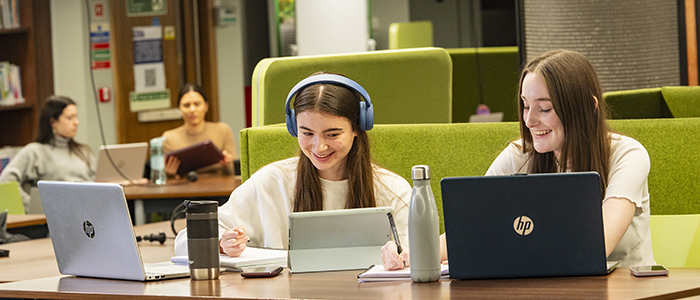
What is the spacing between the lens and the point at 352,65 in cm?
296

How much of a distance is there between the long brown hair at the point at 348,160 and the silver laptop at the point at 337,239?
1.33 feet

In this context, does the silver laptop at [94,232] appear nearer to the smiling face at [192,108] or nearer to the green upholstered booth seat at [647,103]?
the green upholstered booth seat at [647,103]

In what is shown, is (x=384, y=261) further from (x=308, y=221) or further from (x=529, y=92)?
(x=529, y=92)

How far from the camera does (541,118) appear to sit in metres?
1.89

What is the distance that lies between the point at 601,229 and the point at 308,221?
2.01ft

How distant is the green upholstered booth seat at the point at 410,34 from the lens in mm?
6465

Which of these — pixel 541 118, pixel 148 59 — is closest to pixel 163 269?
pixel 541 118

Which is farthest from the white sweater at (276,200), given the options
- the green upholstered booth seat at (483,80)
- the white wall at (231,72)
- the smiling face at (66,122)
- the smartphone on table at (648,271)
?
the white wall at (231,72)

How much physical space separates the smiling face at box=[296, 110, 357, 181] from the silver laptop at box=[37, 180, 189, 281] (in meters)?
0.46

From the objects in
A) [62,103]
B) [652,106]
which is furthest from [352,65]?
[62,103]

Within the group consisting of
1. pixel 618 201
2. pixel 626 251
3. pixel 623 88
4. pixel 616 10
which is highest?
pixel 616 10

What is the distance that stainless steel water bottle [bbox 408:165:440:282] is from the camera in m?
1.45

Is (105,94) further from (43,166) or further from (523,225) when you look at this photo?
(523,225)

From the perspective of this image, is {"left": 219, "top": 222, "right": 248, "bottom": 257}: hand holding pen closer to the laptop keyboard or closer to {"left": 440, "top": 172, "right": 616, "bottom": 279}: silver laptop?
the laptop keyboard
